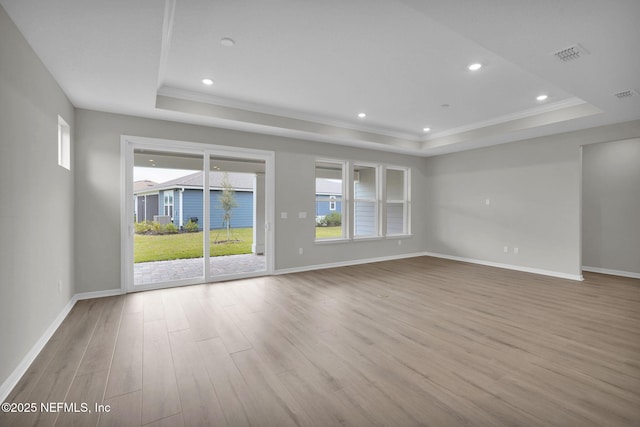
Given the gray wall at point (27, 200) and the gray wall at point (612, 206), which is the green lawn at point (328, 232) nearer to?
the gray wall at point (27, 200)

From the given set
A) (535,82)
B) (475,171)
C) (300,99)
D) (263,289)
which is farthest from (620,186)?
(263,289)

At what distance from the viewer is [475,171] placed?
21.5ft

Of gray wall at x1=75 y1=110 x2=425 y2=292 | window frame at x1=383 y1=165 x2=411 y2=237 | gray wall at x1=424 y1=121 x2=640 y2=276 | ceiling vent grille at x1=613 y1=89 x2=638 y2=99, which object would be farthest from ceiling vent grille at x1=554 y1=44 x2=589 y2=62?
window frame at x1=383 y1=165 x2=411 y2=237

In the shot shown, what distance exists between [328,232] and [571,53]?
4.49 metres

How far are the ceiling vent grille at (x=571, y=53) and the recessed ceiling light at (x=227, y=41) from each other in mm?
2968

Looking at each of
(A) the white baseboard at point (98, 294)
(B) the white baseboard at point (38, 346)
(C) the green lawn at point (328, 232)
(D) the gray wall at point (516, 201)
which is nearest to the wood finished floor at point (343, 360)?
(B) the white baseboard at point (38, 346)

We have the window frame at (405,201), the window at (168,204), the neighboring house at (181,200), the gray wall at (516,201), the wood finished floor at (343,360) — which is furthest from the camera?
the window frame at (405,201)

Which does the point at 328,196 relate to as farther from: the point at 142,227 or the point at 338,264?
the point at 142,227

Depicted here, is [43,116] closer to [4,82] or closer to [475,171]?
[4,82]

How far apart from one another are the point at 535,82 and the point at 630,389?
342cm

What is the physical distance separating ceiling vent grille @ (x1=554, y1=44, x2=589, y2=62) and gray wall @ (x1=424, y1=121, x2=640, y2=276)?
311 centimetres

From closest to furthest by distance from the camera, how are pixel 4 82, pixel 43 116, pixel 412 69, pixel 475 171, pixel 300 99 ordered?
pixel 4 82
pixel 43 116
pixel 412 69
pixel 300 99
pixel 475 171

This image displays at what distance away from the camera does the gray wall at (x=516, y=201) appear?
5.10m

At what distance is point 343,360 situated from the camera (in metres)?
2.34
